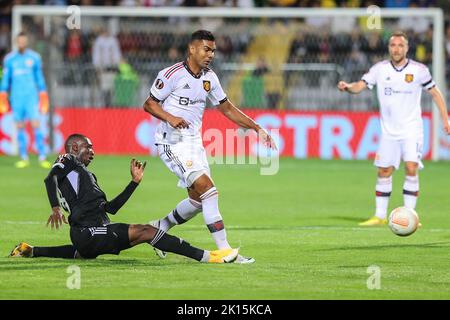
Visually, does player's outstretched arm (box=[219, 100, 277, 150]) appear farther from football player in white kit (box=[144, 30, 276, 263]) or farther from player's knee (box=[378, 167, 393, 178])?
player's knee (box=[378, 167, 393, 178])

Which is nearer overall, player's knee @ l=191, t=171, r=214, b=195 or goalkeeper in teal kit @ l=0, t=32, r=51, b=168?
player's knee @ l=191, t=171, r=214, b=195

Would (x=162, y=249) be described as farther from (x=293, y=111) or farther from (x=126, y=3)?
(x=126, y=3)

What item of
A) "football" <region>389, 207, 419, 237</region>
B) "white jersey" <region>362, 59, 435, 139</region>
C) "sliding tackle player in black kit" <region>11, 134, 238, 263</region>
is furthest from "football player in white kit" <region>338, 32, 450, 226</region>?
"sliding tackle player in black kit" <region>11, 134, 238, 263</region>

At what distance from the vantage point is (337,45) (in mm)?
25266

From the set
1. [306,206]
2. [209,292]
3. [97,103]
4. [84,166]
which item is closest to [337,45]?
→ [97,103]

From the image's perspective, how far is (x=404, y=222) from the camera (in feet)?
36.9

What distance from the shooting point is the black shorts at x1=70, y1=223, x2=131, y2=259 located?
9.91 meters

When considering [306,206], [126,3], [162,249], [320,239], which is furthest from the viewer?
[126,3]

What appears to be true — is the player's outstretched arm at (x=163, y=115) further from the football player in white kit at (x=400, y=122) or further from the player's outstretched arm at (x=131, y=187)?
the football player in white kit at (x=400, y=122)

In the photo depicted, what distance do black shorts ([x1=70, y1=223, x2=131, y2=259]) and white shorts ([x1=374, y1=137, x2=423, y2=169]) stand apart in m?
5.12

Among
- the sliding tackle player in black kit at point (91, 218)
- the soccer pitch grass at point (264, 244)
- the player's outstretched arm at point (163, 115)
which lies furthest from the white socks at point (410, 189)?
the sliding tackle player in black kit at point (91, 218)

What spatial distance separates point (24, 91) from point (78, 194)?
12.6 meters

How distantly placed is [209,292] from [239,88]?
1620 centimetres

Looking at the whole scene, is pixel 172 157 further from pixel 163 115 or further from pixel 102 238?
pixel 102 238
